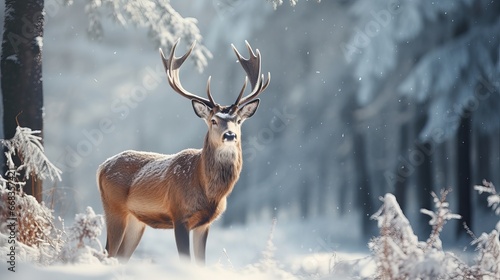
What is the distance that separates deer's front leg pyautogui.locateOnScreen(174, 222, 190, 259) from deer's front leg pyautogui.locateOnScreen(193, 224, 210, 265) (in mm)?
153

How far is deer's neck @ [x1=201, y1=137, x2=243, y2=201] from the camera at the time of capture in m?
4.55

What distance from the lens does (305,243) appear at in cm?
1056

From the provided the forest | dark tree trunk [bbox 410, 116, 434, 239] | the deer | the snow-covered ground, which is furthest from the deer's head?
dark tree trunk [bbox 410, 116, 434, 239]

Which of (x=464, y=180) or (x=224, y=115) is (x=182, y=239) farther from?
(x=464, y=180)

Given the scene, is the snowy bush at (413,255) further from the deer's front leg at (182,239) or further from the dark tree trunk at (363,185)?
the dark tree trunk at (363,185)

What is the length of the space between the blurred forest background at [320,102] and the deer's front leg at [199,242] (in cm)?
363

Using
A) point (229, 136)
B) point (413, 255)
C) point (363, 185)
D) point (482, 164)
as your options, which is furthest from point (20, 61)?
point (363, 185)

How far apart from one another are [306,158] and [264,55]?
190 cm

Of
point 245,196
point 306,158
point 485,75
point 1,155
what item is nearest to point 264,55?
point 306,158

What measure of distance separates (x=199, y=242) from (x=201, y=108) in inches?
34.5

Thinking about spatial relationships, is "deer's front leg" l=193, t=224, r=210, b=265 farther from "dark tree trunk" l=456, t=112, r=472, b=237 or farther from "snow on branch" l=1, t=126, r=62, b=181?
"dark tree trunk" l=456, t=112, r=472, b=237

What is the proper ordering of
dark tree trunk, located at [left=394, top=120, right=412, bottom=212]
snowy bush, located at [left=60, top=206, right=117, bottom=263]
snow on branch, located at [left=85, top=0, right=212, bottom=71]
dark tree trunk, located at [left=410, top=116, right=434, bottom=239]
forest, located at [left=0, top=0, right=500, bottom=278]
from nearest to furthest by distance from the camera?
snowy bush, located at [left=60, top=206, right=117, bottom=263] → snow on branch, located at [left=85, top=0, right=212, bottom=71] → forest, located at [left=0, top=0, right=500, bottom=278] → dark tree trunk, located at [left=410, top=116, right=434, bottom=239] → dark tree trunk, located at [left=394, top=120, right=412, bottom=212]

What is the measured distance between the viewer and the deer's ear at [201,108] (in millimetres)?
4625

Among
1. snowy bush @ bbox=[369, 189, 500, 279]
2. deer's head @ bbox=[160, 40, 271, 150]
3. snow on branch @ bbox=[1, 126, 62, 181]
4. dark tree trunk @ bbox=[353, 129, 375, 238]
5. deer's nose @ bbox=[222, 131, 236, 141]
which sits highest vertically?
dark tree trunk @ bbox=[353, 129, 375, 238]
